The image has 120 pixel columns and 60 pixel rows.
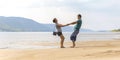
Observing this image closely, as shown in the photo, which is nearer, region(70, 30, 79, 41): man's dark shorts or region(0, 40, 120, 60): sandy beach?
region(0, 40, 120, 60): sandy beach

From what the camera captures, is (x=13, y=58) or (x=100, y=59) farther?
(x=13, y=58)

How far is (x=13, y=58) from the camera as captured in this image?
13906 mm

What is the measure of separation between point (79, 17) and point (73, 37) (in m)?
1.17

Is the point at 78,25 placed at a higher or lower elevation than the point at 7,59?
higher

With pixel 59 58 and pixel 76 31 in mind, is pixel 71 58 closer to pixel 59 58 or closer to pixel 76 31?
pixel 59 58

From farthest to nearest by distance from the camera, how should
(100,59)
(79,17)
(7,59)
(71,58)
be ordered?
(79,17) < (7,59) < (71,58) < (100,59)

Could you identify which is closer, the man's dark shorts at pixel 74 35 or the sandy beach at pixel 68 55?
the sandy beach at pixel 68 55

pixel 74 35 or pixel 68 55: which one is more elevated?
pixel 74 35

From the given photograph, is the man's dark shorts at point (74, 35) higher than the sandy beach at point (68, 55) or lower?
higher

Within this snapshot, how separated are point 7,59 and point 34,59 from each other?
1270mm

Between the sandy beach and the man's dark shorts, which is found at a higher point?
the man's dark shorts

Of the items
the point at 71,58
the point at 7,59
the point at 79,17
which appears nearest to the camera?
the point at 71,58

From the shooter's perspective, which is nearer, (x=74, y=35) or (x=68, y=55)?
(x=68, y=55)

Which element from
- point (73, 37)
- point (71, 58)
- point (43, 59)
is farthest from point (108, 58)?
point (73, 37)
